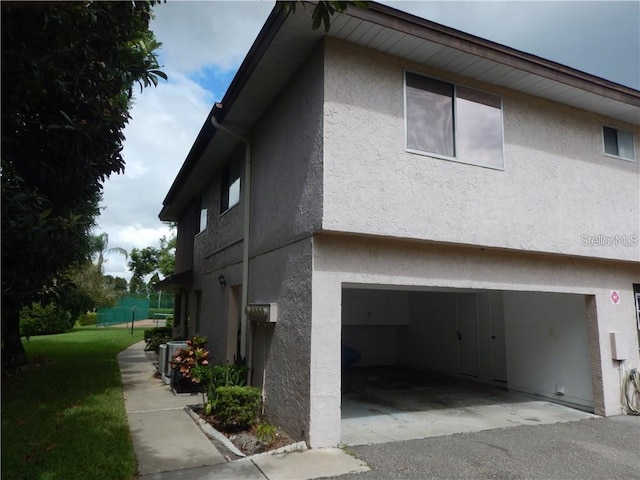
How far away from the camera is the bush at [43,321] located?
28.1 meters

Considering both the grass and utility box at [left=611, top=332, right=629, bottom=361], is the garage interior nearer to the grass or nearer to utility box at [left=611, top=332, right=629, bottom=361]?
utility box at [left=611, top=332, right=629, bottom=361]

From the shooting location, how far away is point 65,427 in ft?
22.6

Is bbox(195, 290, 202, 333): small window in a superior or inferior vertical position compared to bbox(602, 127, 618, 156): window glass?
inferior

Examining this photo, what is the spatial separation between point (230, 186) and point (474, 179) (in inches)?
254

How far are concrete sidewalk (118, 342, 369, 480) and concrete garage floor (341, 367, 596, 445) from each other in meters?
1.04

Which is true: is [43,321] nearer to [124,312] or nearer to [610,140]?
[124,312]

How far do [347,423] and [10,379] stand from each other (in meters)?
9.39

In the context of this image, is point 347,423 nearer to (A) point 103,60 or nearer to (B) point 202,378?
(B) point 202,378

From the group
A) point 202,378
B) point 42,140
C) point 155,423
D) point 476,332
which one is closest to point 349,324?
point 476,332

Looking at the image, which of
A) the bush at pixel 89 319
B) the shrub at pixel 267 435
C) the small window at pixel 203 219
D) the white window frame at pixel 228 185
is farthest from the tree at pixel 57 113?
the bush at pixel 89 319

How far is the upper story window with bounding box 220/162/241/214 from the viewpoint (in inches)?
431

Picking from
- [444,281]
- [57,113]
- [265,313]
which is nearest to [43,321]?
[57,113]

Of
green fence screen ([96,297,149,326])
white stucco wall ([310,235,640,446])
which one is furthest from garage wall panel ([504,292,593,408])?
green fence screen ([96,297,149,326])

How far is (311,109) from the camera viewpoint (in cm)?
688
